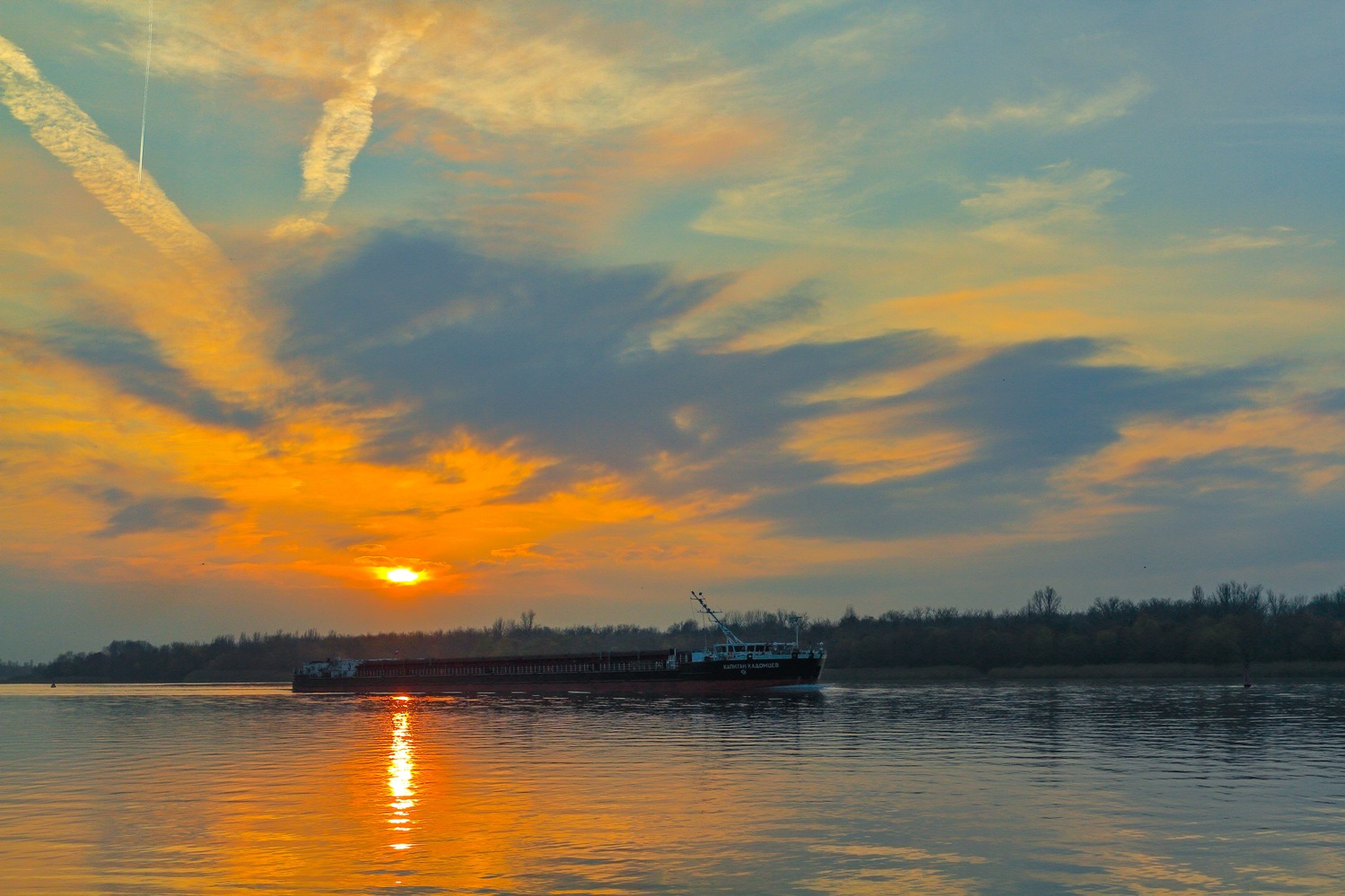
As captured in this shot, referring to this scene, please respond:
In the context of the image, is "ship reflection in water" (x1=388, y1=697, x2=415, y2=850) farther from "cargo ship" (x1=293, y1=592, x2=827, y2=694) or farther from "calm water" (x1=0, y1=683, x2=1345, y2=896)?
"cargo ship" (x1=293, y1=592, x2=827, y2=694)

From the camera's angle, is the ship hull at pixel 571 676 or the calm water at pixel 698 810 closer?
the calm water at pixel 698 810

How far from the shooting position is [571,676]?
482 ft

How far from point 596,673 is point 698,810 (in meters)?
111

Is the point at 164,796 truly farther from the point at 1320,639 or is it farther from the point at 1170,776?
the point at 1320,639

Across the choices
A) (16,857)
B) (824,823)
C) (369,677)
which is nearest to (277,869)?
(16,857)

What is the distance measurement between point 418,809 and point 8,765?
32735mm

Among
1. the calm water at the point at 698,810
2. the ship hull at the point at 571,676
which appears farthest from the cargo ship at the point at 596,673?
the calm water at the point at 698,810

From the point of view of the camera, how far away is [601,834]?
101ft

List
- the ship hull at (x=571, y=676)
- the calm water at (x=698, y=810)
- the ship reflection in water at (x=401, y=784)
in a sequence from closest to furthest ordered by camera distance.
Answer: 1. the calm water at (x=698, y=810)
2. the ship reflection in water at (x=401, y=784)
3. the ship hull at (x=571, y=676)

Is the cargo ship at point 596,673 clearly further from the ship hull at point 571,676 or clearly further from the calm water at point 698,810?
the calm water at point 698,810

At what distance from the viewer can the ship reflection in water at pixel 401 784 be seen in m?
33.2

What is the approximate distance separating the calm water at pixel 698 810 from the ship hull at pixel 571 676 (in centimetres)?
5537

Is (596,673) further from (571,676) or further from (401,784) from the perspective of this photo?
(401,784)

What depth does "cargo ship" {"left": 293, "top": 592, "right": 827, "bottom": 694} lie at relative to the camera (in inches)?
5094
